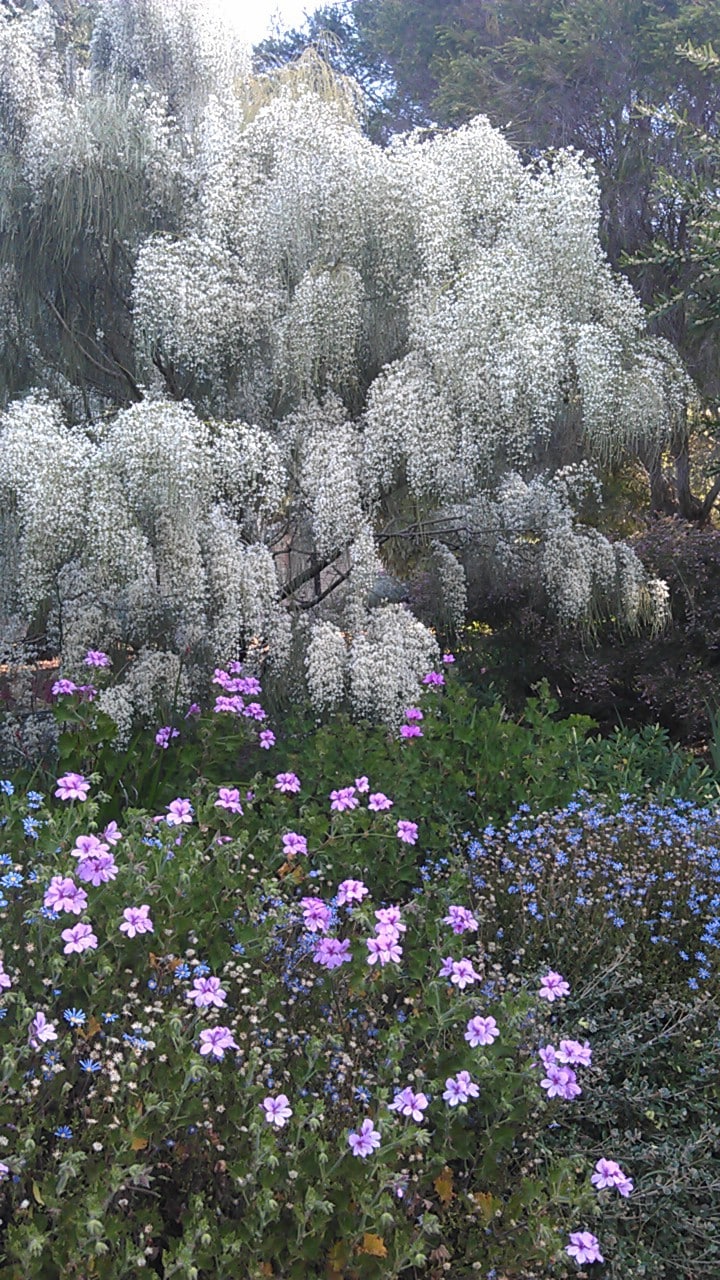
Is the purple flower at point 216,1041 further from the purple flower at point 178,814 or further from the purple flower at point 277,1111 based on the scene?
the purple flower at point 178,814

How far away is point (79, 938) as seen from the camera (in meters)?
1.99

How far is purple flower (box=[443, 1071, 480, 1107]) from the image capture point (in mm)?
1860

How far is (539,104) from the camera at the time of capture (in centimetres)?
1147

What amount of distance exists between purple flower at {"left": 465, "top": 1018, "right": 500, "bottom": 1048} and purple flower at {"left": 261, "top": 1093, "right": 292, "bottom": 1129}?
0.36m

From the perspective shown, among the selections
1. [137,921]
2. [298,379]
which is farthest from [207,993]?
[298,379]

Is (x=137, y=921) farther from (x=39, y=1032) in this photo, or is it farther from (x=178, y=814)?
(x=178, y=814)

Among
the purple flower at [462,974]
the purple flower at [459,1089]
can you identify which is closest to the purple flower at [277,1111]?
the purple flower at [459,1089]

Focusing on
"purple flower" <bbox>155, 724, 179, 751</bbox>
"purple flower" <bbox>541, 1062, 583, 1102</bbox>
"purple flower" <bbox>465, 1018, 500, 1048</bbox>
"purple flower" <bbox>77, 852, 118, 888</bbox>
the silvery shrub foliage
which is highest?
the silvery shrub foliage

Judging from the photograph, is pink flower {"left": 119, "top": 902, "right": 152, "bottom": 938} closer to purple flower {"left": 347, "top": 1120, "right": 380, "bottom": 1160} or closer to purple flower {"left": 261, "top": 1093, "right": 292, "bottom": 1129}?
purple flower {"left": 261, "top": 1093, "right": 292, "bottom": 1129}

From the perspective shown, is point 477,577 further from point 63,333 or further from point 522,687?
point 63,333

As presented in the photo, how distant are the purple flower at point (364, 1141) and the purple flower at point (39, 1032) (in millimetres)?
518

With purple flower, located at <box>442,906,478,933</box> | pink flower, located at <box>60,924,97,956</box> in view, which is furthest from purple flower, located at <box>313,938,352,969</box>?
pink flower, located at <box>60,924,97,956</box>

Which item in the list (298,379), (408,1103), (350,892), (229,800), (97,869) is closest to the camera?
(408,1103)

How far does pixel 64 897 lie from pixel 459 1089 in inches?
31.8
